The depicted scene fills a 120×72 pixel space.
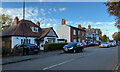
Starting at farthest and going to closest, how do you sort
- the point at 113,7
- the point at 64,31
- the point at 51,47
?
1. the point at 64,31
2. the point at 51,47
3. the point at 113,7

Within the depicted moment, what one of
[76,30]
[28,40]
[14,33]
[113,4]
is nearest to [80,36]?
[76,30]

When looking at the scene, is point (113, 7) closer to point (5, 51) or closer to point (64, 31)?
point (5, 51)

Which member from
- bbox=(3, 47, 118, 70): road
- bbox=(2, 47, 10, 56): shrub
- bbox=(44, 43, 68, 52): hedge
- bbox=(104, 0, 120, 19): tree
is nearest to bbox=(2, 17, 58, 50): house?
bbox=(2, 47, 10, 56): shrub

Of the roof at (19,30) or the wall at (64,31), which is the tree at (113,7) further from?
the wall at (64,31)

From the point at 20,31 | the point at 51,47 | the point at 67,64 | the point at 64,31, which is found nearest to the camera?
the point at 67,64

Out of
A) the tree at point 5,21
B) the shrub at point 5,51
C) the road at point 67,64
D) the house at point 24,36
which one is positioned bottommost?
the road at point 67,64

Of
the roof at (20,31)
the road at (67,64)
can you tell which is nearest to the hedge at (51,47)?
the roof at (20,31)

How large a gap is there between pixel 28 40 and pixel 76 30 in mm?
22529

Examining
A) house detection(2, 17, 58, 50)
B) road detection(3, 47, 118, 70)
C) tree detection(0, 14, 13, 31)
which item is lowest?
road detection(3, 47, 118, 70)

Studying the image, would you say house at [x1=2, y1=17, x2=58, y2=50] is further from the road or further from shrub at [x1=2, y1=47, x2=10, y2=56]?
the road

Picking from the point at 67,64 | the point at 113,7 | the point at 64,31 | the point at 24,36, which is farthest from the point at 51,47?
the point at 64,31

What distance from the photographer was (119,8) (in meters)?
6.28

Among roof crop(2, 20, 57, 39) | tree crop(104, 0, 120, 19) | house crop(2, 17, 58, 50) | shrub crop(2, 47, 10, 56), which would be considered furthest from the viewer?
roof crop(2, 20, 57, 39)

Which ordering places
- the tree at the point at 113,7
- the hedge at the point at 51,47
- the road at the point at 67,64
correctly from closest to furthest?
the tree at the point at 113,7 < the road at the point at 67,64 < the hedge at the point at 51,47
